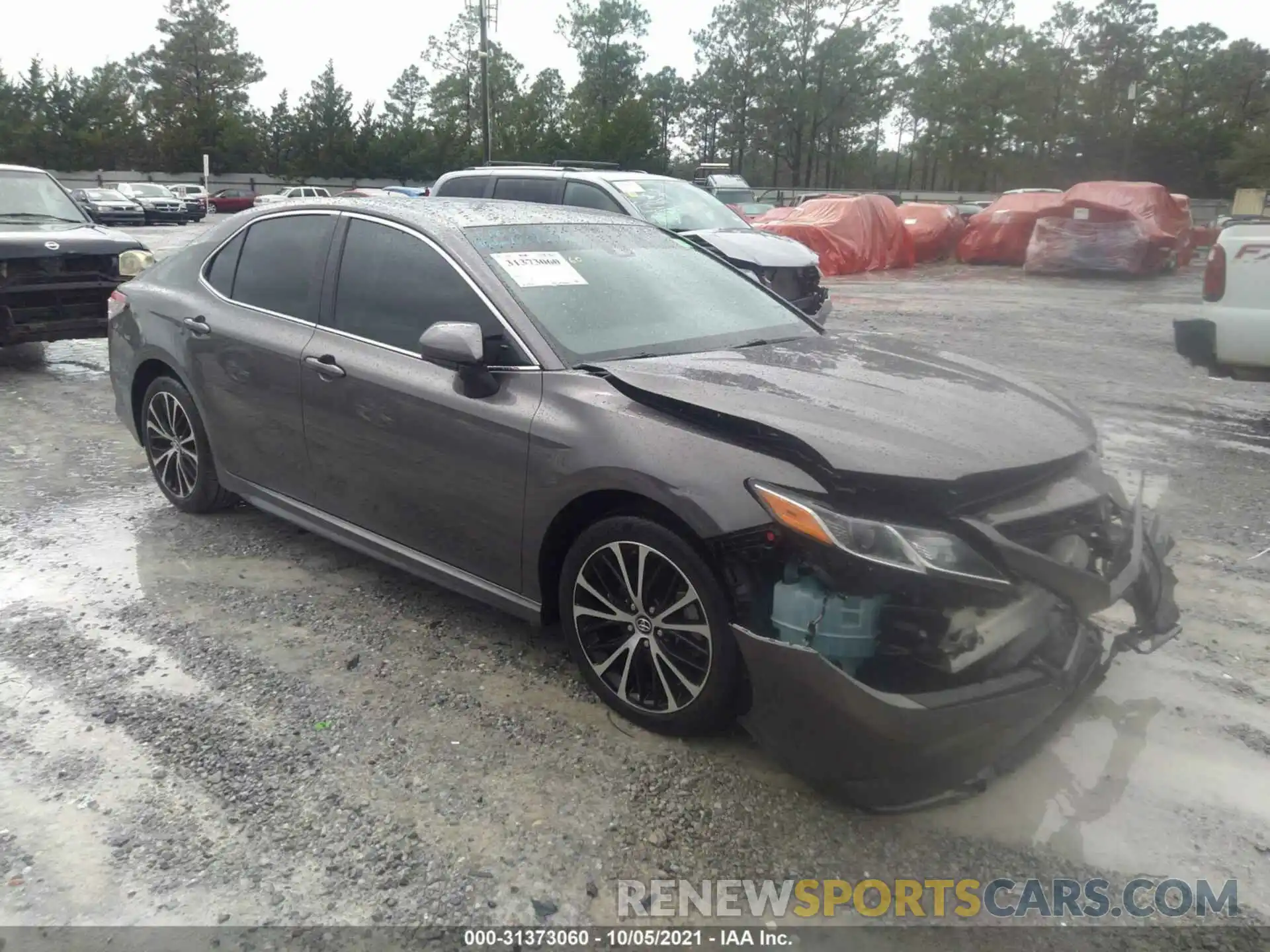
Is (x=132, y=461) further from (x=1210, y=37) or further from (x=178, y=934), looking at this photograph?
(x=1210, y=37)

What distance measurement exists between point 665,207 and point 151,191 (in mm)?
37807

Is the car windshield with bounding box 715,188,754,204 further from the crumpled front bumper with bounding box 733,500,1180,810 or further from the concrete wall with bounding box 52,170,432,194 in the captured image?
the concrete wall with bounding box 52,170,432,194

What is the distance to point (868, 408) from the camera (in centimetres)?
300

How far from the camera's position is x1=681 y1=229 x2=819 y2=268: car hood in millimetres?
10305

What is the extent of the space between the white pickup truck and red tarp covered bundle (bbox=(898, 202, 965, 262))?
1663 centimetres

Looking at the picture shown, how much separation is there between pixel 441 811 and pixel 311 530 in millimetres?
1865

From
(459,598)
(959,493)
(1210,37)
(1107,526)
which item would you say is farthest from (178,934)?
(1210,37)

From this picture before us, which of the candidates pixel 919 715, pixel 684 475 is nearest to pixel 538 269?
pixel 684 475

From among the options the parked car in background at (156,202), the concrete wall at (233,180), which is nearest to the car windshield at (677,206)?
the parked car in background at (156,202)

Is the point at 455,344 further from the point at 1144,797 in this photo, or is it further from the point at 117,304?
the point at 117,304

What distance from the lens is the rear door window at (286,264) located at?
13.9 feet

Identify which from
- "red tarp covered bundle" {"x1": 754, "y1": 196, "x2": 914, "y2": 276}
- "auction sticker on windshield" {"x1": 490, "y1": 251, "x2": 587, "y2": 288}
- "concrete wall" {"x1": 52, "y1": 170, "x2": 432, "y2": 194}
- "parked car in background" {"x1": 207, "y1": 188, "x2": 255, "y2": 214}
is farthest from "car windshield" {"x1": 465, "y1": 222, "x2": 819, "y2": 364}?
"concrete wall" {"x1": 52, "y1": 170, "x2": 432, "y2": 194}

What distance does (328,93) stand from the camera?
202ft

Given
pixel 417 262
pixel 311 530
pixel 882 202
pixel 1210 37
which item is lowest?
pixel 311 530
